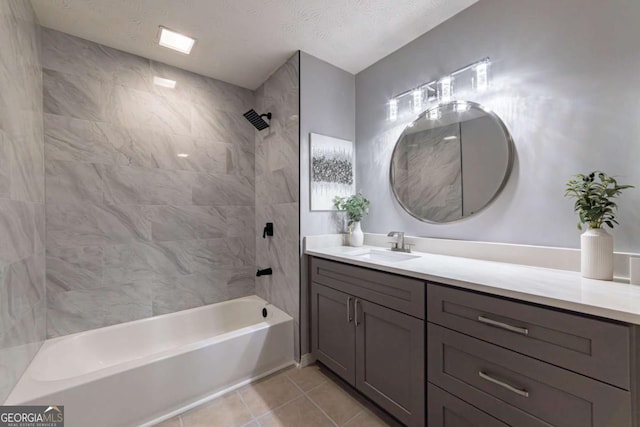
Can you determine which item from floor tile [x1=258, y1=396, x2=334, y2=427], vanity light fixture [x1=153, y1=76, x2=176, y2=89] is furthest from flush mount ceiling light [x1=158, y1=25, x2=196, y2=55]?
floor tile [x1=258, y1=396, x2=334, y2=427]

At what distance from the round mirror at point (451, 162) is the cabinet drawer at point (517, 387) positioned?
2.95 feet

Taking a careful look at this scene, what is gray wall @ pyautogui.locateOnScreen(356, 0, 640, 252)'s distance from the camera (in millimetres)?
1111

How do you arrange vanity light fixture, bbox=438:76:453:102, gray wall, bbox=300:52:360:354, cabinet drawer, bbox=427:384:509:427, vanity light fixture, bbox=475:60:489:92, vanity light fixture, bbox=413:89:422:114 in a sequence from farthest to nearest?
1. gray wall, bbox=300:52:360:354
2. vanity light fixture, bbox=413:89:422:114
3. vanity light fixture, bbox=438:76:453:102
4. vanity light fixture, bbox=475:60:489:92
5. cabinet drawer, bbox=427:384:509:427

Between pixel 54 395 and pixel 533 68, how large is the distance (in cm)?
304

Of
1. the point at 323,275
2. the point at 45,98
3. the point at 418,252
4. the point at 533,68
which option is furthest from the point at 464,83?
the point at 45,98

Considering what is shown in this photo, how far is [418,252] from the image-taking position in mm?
1840

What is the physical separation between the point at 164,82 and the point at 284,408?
8.98ft

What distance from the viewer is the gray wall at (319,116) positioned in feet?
6.57

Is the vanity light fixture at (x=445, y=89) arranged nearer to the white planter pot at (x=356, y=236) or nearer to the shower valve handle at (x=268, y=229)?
the white planter pot at (x=356, y=236)

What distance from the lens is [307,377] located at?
1.85 meters

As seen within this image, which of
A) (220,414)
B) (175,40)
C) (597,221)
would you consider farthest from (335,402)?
(175,40)

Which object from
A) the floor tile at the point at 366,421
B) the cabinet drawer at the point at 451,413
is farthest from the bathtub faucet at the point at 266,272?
the cabinet drawer at the point at 451,413

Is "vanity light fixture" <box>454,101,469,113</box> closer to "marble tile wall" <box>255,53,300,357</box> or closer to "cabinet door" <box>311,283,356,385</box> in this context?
"marble tile wall" <box>255,53,300,357</box>

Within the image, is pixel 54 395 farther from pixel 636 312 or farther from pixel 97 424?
pixel 636 312
